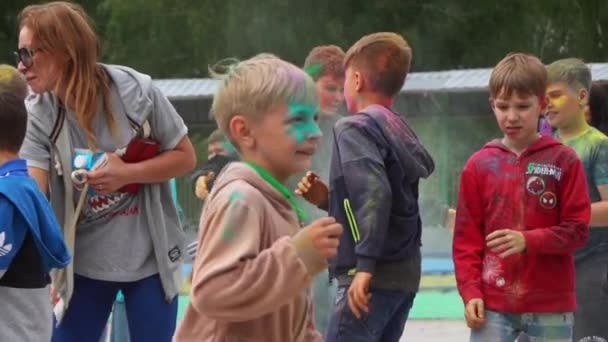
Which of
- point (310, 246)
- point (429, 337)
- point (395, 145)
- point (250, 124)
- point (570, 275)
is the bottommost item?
point (429, 337)

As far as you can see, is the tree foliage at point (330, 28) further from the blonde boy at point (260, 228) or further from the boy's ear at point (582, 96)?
the blonde boy at point (260, 228)

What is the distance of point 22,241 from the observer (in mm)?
4473

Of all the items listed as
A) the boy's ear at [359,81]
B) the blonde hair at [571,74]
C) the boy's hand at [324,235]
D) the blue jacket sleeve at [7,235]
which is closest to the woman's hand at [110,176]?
the blue jacket sleeve at [7,235]

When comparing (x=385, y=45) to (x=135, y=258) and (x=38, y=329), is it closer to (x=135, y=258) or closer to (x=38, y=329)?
(x=135, y=258)

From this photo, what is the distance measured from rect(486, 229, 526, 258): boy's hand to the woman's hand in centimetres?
141

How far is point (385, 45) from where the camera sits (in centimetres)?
544

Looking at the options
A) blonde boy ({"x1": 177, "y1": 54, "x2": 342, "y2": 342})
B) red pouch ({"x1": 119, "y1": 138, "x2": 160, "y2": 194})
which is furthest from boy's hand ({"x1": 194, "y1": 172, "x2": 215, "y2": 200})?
blonde boy ({"x1": 177, "y1": 54, "x2": 342, "y2": 342})

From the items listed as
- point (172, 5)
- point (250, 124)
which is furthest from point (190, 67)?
point (250, 124)

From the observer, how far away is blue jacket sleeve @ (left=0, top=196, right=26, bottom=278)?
14.4 ft

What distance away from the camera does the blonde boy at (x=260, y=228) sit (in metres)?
3.18

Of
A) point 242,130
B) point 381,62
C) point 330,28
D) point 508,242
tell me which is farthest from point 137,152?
point 330,28

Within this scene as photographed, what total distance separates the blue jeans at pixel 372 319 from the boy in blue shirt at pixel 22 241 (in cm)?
117

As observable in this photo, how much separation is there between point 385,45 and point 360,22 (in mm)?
23125

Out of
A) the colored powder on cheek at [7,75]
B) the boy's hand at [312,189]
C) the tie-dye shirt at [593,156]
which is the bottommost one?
the tie-dye shirt at [593,156]
